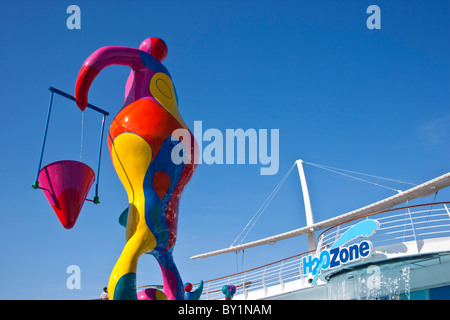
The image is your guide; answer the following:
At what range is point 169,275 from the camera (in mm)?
9531

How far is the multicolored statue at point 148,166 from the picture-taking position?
30.2 feet

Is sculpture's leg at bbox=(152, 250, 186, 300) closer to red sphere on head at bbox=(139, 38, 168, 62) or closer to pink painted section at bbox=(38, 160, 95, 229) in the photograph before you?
pink painted section at bbox=(38, 160, 95, 229)

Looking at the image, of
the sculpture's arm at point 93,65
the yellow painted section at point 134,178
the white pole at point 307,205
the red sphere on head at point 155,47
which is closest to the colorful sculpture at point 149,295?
the yellow painted section at point 134,178

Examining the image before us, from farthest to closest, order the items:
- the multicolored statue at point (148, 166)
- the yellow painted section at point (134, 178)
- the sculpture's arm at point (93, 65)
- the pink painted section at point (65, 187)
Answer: the sculpture's arm at point (93, 65) < the multicolored statue at point (148, 166) < the yellow painted section at point (134, 178) < the pink painted section at point (65, 187)

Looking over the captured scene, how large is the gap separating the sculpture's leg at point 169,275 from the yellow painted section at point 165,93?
290cm

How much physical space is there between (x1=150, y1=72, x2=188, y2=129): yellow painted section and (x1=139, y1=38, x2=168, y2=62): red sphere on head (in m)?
0.84

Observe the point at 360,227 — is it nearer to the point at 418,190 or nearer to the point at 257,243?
the point at 418,190

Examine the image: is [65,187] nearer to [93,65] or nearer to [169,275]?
[93,65]

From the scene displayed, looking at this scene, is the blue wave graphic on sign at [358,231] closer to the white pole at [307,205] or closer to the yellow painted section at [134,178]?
the yellow painted section at [134,178]

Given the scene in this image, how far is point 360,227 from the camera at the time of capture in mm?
10922

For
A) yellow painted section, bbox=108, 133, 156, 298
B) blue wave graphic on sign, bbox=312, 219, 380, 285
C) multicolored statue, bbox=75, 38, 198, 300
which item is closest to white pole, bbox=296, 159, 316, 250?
blue wave graphic on sign, bbox=312, 219, 380, 285

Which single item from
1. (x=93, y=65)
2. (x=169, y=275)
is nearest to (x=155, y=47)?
(x=93, y=65)

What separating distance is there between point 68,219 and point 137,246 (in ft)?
4.99
